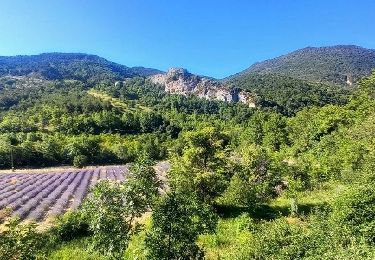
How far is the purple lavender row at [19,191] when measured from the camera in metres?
41.6

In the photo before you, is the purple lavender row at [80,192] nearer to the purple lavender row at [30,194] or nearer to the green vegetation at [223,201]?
the purple lavender row at [30,194]

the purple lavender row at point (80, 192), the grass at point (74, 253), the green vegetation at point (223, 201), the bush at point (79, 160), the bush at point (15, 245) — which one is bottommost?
the bush at point (79, 160)

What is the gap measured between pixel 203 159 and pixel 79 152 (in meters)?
62.8

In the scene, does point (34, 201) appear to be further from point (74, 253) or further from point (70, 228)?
point (74, 253)

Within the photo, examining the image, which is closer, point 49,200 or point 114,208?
point 114,208

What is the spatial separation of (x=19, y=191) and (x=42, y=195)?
4985 mm

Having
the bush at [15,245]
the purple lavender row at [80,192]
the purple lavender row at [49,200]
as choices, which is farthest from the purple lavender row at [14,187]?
the bush at [15,245]

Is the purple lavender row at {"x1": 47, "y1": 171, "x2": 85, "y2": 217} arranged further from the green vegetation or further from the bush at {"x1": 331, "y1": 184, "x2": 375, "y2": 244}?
the bush at {"x1": 331, "y1": 184, "x2": 375, "y2": 244}

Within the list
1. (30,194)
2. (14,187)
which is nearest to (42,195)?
(30,194)

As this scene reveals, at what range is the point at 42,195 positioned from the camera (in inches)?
1802

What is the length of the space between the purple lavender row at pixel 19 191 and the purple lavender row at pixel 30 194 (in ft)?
1.30

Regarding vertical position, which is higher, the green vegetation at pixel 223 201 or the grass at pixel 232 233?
the green vegetation at pixel 223 201

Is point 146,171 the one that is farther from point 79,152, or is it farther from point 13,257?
point 79,152

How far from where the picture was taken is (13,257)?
11148 mm
